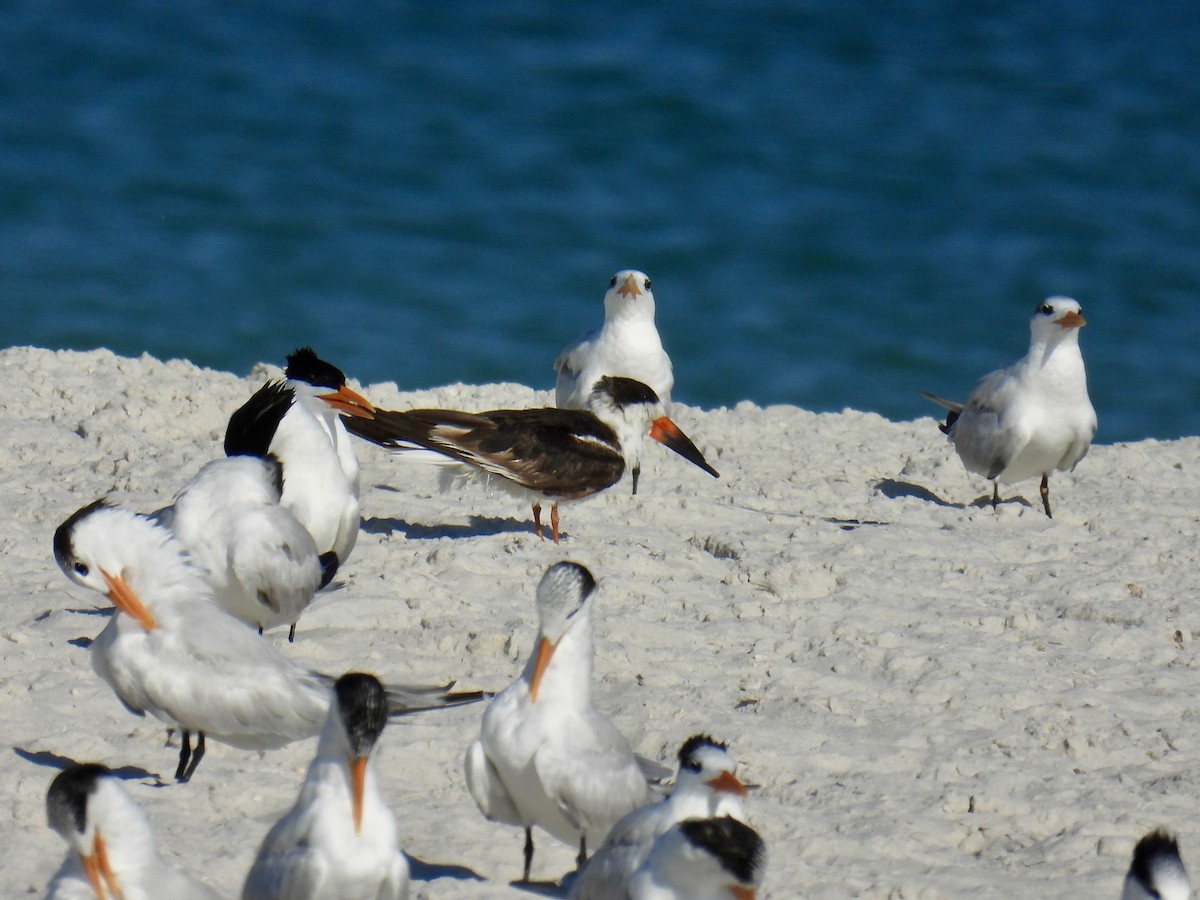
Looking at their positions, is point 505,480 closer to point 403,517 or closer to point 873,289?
point 403,517

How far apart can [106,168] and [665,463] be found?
12.4m

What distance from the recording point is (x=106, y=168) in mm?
18453

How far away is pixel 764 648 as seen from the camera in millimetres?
5398

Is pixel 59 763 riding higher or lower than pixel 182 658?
lower

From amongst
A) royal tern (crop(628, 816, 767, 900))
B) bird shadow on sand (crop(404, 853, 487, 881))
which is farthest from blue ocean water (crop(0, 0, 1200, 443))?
royal tern (crop(628, 816, 767, 900))

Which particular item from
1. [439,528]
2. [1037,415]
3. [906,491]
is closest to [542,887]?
[439,528]

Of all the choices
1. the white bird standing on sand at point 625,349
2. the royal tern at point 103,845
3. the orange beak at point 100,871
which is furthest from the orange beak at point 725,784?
the white bird standing on sand at point 625,349

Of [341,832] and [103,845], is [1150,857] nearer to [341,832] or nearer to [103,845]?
[341,832]

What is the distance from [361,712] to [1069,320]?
17.5 ft

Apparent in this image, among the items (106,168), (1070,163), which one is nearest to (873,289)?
(1070,163)

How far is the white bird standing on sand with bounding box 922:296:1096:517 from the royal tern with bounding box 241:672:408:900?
4850mm

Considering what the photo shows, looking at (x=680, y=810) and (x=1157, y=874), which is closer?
(x=1157, y=874)

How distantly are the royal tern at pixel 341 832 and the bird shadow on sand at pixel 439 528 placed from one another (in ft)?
9.65

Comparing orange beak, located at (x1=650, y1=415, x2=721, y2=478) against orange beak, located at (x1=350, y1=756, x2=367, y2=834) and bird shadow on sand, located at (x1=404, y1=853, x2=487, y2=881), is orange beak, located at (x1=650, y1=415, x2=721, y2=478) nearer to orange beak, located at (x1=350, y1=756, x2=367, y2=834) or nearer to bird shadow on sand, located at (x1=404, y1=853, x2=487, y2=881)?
bird shadow on sand, located at (x1=404, y1=853, x2=487, y2=881)
